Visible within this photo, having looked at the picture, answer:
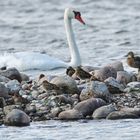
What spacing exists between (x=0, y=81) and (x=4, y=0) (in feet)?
48.0

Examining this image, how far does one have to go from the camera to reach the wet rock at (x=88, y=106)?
12648 mm

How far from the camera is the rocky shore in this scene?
40.9ft

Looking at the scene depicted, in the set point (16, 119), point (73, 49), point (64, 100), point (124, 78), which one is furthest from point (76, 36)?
point (16, 119)

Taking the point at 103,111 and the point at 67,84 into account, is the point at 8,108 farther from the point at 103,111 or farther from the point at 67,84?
the point at 67,84

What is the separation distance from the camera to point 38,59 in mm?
17594

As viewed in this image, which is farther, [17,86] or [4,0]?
[4,0]

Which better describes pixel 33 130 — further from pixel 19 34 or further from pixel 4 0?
pixel 4 0

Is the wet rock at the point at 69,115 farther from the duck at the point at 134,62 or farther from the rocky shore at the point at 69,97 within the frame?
the duck at the point at 134,62

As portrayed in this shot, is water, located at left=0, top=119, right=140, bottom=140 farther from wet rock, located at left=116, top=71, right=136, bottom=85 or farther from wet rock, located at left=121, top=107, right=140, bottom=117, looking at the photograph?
wet rock, located at left=116, top=71, right=136, bottom=85

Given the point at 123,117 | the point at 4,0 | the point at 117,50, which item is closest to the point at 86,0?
the point at 4,0

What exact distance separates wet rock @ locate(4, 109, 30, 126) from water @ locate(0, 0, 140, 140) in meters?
0.14

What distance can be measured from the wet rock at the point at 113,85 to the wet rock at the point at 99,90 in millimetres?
351

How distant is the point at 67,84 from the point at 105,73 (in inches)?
52.1

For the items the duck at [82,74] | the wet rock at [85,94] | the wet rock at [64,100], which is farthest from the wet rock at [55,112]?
the duck at [82,74]
